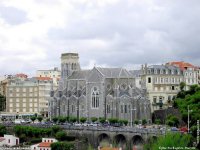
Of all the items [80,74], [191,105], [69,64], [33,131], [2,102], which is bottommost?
[33,131]

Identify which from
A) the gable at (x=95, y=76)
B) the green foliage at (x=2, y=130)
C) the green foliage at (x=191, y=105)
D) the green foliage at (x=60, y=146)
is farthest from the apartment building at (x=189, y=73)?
the green foliage at (x=60, y=146)

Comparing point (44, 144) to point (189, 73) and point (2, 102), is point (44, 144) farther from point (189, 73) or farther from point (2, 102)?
point (2, 102)

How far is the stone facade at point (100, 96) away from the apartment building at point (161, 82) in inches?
400

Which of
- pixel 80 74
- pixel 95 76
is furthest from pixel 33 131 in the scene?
pixel 80 74

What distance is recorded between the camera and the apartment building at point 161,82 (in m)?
130

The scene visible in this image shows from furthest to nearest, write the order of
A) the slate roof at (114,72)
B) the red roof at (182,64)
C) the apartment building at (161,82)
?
the red roof at (182,64) → the apartment building at (161,82) → the slate roof at (114,72)

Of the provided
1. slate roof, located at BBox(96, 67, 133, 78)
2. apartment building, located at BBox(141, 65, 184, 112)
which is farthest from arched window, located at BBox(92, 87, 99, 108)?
apartment building, located at BBox(141, 65, 184, 112)

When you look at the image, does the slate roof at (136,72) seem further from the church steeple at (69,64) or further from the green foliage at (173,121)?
the green foliage at (173,121)

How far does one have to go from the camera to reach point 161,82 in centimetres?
13162

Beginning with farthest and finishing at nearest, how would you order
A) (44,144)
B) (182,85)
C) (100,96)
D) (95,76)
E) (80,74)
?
(182,85) → (80,74) → (95,76) → (100,96) → (44,144)

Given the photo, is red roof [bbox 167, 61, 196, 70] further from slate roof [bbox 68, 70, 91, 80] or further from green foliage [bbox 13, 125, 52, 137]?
green foliage [bbox 13, 125, 52, 137]

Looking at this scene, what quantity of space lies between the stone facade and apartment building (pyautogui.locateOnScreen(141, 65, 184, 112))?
10151mm

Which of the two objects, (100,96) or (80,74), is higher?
(80,74)

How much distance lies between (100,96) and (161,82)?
1841cm
